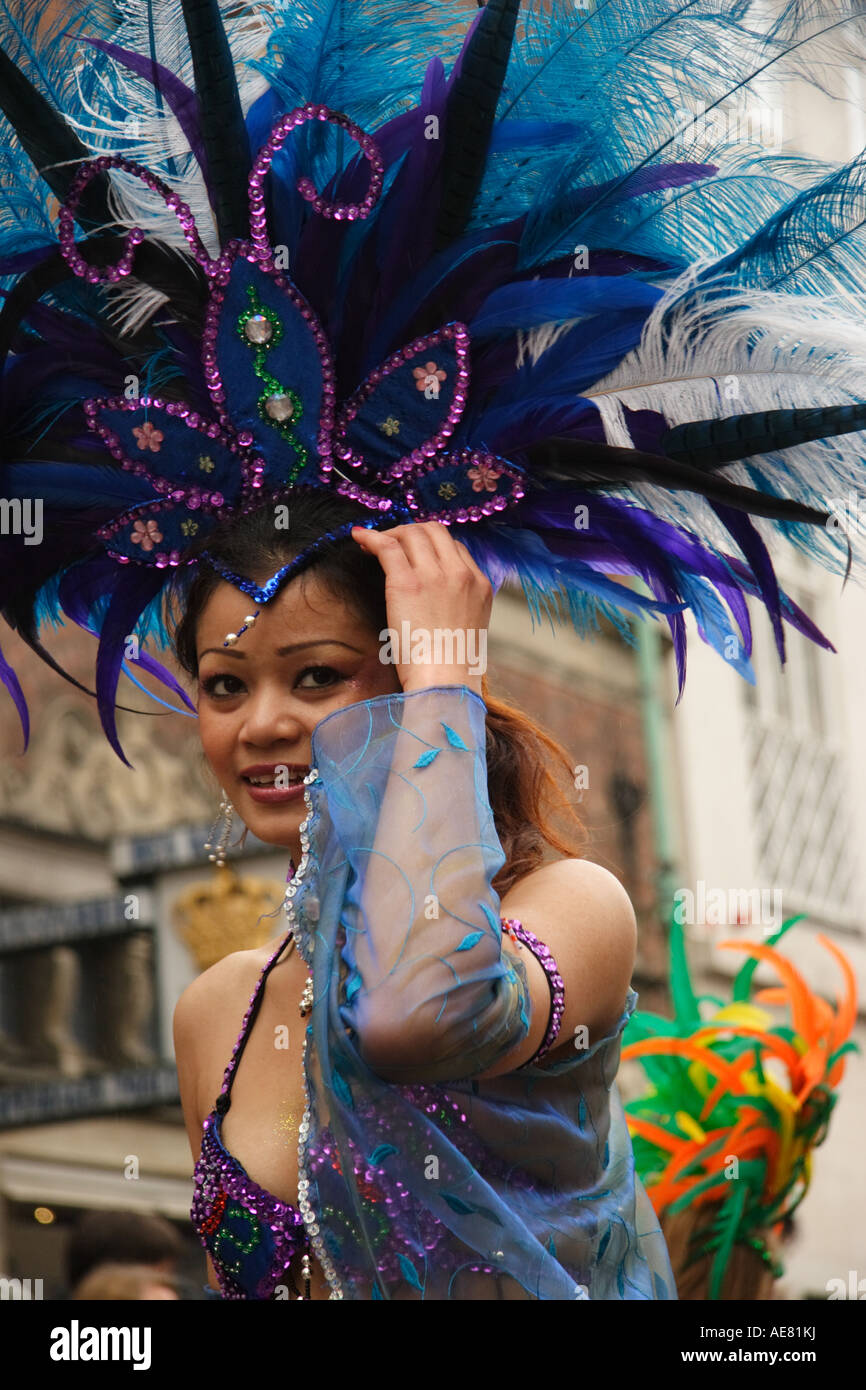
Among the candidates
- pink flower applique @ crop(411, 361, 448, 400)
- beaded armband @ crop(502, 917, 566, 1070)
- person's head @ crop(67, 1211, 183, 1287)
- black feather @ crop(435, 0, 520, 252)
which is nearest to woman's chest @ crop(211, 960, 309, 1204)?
beaded armband @ crop(502, 917, 566, 1070)

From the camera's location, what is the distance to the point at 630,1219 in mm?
2330

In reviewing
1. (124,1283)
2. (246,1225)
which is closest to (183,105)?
(246,1225)

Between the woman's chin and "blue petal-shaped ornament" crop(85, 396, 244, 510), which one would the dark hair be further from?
the woman's chin

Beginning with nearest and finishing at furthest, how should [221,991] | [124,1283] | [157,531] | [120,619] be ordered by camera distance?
[157,531] → [120,619] → [221,991] → [124,1283]

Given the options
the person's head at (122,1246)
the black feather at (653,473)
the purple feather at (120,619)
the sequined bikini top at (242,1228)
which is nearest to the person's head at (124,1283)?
the person's head at (122,1246)

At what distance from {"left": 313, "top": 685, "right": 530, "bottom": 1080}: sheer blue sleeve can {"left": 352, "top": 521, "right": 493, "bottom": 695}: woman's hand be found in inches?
2.1

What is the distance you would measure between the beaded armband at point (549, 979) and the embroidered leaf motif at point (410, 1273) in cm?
27

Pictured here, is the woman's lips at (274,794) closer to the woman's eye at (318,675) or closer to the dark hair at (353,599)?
the woman's eye at (318,675)

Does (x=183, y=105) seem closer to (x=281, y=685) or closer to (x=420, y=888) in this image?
(x=281, y=685)

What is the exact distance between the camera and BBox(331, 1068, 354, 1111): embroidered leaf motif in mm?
1983

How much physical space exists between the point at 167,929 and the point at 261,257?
5.59 metres

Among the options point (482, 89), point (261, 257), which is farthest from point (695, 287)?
point (261, 257)

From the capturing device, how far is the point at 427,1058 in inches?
72.4

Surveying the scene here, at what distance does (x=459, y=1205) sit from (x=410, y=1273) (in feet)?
0.32
